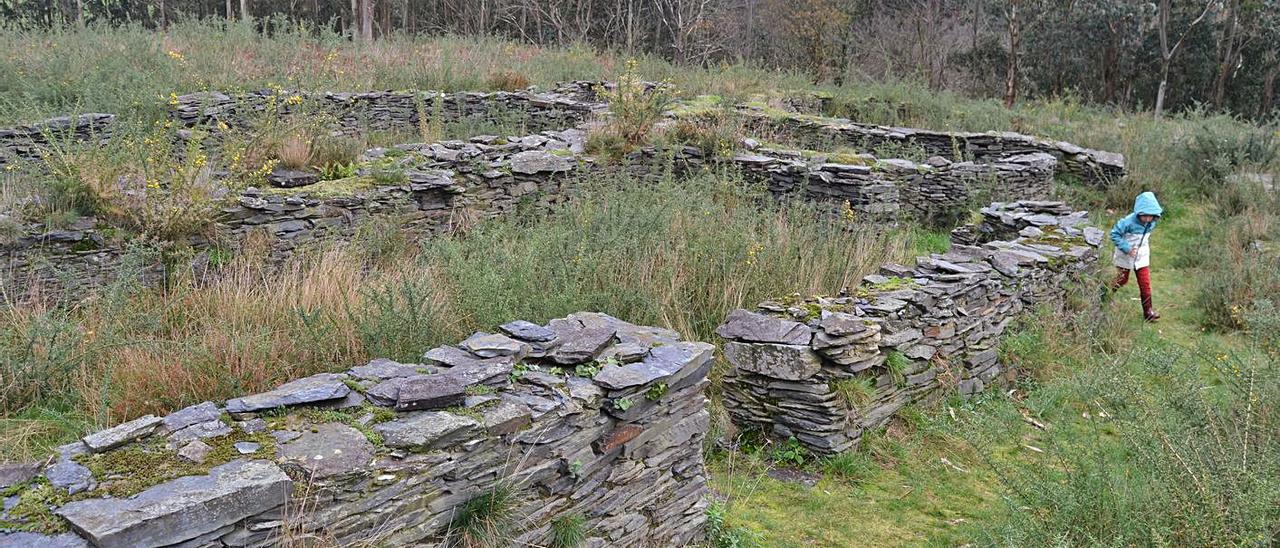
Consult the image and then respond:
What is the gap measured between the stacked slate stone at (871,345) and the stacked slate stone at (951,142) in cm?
635

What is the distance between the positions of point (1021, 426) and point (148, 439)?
5.01 meters

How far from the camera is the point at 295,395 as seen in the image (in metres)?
3.15

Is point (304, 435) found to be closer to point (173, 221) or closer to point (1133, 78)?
point (173, 221)

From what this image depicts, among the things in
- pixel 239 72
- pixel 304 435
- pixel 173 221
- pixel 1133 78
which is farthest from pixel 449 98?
pixel 1133 78

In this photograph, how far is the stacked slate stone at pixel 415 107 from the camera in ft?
36.1

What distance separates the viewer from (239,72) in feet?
41.6

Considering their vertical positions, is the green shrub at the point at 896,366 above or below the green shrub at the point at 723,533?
above

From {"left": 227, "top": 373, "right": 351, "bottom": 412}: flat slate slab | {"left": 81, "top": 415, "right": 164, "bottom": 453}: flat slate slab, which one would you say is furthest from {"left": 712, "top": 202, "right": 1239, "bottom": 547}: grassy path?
{"left": 81, "top": 415, "right": 164, "bottom": 453}: flat slate slab

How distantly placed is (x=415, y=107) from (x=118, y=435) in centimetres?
1104

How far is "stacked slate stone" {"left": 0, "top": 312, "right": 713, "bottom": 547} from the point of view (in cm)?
244

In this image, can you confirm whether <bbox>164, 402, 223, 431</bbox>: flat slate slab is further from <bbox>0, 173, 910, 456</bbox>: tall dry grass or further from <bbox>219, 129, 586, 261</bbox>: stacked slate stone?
<bbox>219, 129, 586, 261</bbox>: stacked slate stone

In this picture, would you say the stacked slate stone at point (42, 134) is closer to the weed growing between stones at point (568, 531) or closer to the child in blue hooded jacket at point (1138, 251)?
the weed growing between stones at point (568, 531)

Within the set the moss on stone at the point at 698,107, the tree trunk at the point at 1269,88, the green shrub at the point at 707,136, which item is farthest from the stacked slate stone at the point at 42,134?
the tree trunk at the point at 1269,88

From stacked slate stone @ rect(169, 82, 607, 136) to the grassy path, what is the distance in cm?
746
